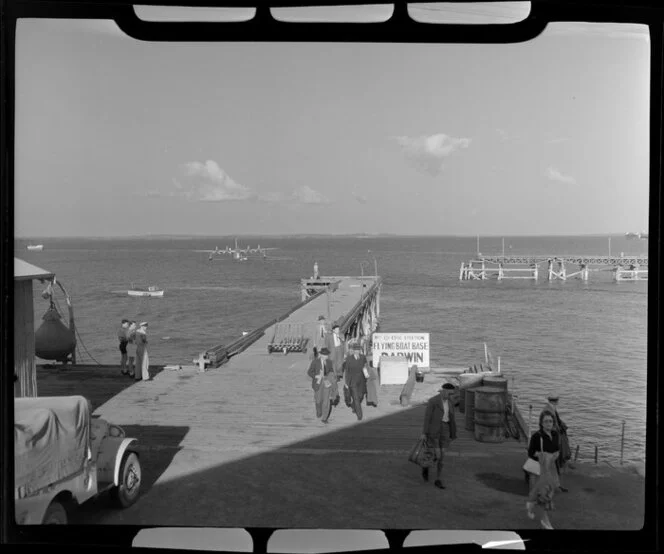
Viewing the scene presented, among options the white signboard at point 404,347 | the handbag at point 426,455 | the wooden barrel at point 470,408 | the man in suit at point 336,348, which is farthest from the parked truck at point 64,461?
the white signboard at point 404,347

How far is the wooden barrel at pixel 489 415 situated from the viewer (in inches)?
305

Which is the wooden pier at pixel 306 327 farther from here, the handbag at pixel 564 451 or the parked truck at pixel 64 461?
the handbag at pixel 564 451

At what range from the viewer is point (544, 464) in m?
5.68

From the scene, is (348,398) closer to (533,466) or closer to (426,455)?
(426,455)

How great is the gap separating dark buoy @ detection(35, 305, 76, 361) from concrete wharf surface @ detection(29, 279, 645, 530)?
0.99 metres

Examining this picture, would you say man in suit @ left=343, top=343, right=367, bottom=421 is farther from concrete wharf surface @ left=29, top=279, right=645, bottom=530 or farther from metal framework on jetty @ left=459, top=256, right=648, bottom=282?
metal framework on jetty @ left=459, top=256, right=648, bottom=282

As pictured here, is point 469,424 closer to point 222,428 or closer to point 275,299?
point 222,428

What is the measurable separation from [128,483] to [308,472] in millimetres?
1666

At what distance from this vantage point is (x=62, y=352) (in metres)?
11.2

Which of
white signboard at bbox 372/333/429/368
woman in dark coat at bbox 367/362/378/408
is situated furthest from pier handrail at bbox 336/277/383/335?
woman in dark coat at bbox 367/362/378/408

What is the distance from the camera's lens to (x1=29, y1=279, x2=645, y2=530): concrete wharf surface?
18.6 ft

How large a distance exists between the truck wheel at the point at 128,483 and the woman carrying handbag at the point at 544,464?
10.7 feet

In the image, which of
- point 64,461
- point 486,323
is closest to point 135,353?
point 64,461
